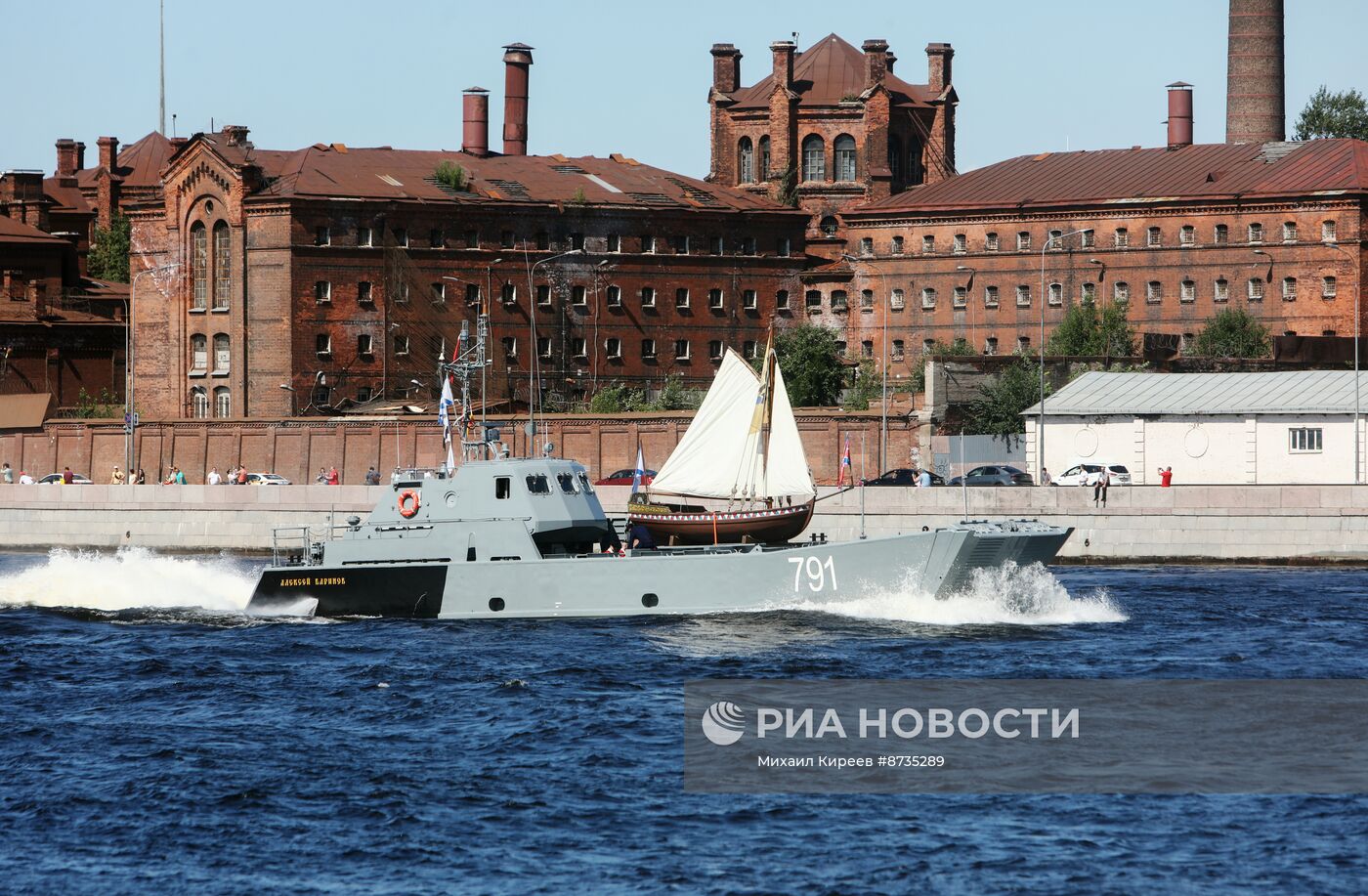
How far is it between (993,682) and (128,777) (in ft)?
45.0

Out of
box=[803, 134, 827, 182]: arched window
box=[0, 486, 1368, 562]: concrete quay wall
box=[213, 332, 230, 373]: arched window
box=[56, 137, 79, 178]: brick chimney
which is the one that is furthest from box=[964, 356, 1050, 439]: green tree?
box=[56, 137, 79, 178]: brick chimney

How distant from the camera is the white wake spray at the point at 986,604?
1671 inches

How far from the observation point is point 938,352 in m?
102

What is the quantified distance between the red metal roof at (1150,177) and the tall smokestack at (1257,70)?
10.2ft

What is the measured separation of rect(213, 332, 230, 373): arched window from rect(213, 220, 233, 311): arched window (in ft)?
4.41

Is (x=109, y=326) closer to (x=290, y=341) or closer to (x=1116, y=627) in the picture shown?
(x=290, y=341)

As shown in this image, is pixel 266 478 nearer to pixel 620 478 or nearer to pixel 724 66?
pixel 620 478

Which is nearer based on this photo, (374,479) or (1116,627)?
(1116,627)

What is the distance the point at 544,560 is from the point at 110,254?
9046 centimetres

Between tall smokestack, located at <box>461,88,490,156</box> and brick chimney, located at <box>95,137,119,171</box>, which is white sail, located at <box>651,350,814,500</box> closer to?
tall smokestack, located at <box>461,88,490,156</box>

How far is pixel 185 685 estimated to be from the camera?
3625 cm

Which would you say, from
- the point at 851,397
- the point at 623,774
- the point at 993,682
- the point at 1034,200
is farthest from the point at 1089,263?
the point at 623,774

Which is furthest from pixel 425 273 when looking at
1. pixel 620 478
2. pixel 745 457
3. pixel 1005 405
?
pixel 745 457

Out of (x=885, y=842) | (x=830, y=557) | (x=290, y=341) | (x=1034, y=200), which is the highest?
(x=1034, y=200)
